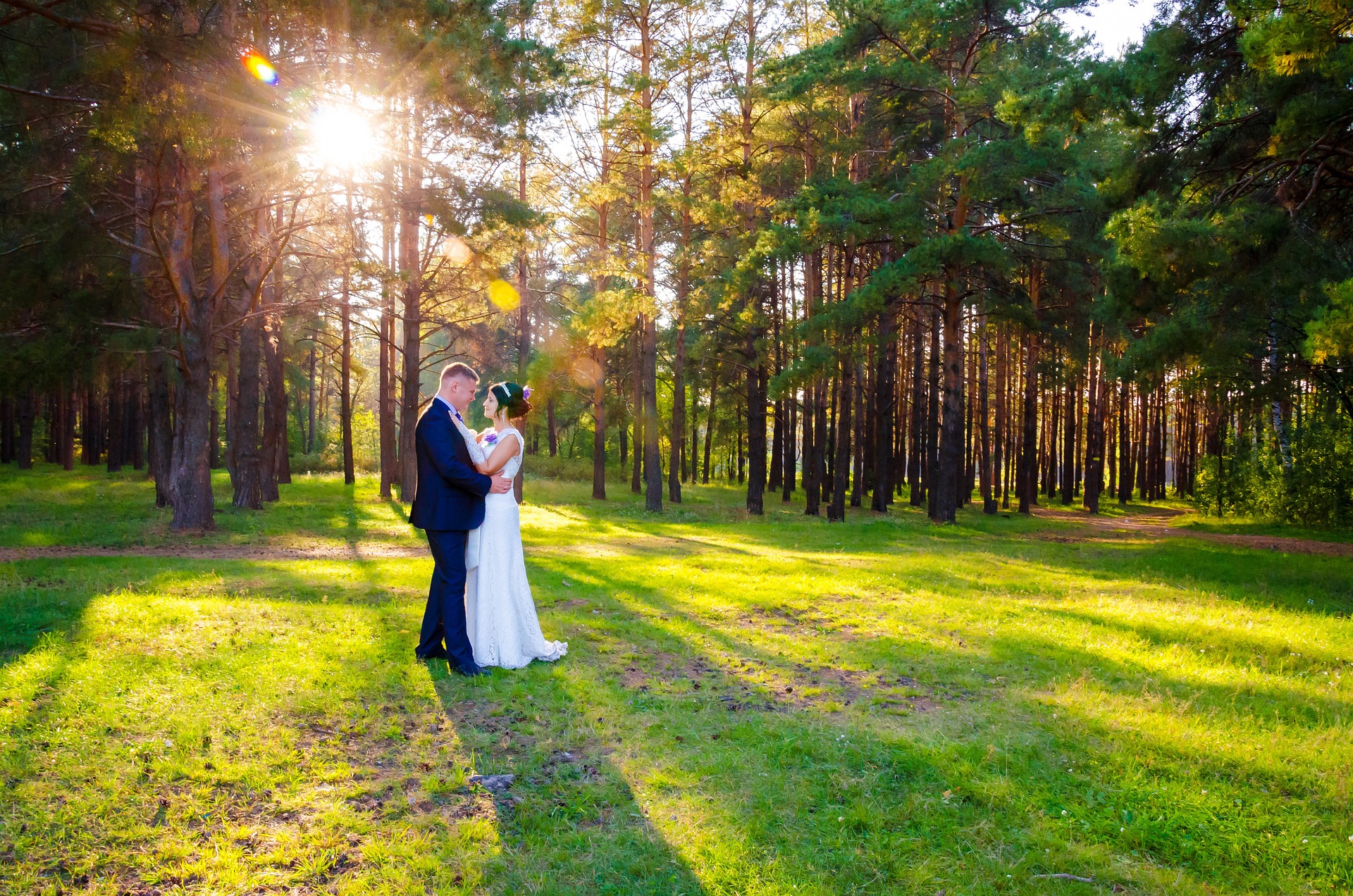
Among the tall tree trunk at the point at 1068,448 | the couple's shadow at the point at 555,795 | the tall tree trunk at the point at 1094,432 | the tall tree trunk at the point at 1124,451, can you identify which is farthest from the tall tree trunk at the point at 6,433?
the tall tree trunk at the point at 1124,451

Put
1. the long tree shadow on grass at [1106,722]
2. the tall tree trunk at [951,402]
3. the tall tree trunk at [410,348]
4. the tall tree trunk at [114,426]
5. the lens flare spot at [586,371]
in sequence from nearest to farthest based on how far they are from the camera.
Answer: the long tree shadow on grass at [1106,722] < the tall tree trunk at [410,348] < the tall tree trunk at [951,402] < the lens flare spot at [586,371] < the tall tree trunk at [114,426]

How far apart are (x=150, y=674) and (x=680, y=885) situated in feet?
14.9

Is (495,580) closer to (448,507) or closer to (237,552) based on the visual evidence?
(448,507)

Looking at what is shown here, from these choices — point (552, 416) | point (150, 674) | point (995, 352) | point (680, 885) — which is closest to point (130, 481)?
point (552, 416)

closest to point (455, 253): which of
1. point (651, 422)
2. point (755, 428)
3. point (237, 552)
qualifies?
point (651, 422)

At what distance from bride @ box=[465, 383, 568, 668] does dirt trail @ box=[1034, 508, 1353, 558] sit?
16.4 m

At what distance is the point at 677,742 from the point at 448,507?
8.80ft

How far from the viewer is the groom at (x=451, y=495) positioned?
6262mm

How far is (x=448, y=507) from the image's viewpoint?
639cm

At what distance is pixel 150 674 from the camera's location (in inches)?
228

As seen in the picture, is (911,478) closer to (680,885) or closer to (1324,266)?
(1324,266)

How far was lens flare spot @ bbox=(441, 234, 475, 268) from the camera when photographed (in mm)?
18827

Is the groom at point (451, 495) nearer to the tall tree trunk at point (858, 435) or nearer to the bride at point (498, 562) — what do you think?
the bride at point (498, 562)

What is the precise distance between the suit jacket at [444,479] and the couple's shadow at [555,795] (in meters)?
1.26
